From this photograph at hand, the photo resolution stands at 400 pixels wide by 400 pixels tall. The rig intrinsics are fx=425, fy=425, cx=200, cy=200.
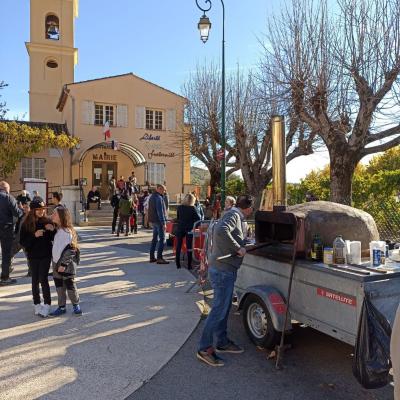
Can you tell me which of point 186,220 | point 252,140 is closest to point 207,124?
point 252,140

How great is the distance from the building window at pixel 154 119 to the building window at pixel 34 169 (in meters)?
7.26

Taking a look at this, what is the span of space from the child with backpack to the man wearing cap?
6.94 feet

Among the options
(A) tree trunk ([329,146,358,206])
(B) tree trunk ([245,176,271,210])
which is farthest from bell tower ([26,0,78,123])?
(A) tree trunk ([329,146,358,206])

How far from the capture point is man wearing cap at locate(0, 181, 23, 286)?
7.41 metres

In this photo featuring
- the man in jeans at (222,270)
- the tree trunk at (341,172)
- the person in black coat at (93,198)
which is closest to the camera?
the man in jeans at (222,270)

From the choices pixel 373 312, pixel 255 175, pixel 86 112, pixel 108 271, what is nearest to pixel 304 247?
pixel 373 312

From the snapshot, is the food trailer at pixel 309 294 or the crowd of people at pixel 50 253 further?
the crowd of people at pixel 50 253

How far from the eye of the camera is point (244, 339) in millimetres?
5004

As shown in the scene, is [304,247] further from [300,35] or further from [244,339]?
[300,35]

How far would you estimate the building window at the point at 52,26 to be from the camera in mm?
32375

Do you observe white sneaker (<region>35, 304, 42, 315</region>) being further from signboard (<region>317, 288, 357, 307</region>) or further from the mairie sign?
the mairie sign

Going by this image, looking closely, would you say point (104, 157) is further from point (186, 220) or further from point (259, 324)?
point (259, 324)

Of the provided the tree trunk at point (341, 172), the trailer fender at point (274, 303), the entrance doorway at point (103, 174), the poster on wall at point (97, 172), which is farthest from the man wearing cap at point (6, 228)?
the poster on wall at point (97, 172)

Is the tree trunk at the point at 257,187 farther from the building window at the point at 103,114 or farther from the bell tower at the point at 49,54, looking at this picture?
the bell tower at the point at 49,54
